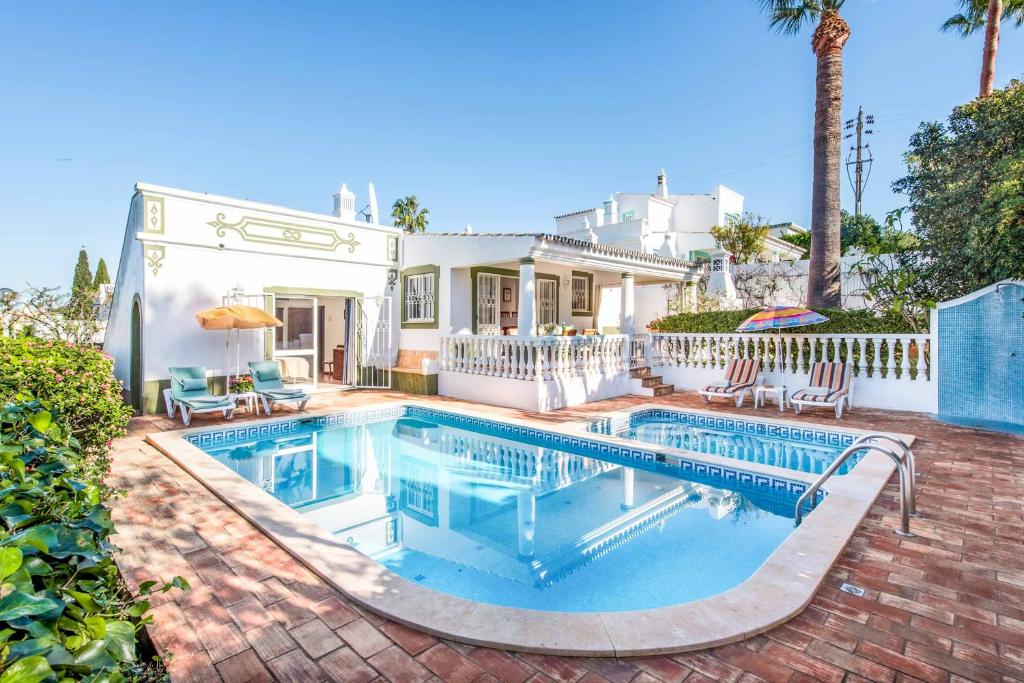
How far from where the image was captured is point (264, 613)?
3246mm

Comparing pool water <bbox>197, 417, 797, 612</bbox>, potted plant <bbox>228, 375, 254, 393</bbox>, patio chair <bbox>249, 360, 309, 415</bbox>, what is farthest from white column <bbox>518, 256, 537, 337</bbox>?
potted plant <bbox>228, 375, 254, 393</bbox>

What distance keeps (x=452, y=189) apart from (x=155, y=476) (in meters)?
18.2

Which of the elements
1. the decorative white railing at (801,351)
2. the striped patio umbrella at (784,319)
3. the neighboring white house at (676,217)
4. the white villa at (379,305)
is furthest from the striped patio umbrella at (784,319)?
the neighboring white house at (676,217)

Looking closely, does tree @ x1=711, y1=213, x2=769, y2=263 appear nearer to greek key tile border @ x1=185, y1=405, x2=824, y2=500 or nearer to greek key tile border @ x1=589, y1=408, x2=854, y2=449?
greek key tile border @ x1=589, y1=408, x2=854, y2=449

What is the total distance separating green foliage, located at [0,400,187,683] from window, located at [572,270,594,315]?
628 inches

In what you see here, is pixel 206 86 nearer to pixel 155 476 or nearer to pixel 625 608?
pixel 155 476

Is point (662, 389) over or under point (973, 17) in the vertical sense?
under

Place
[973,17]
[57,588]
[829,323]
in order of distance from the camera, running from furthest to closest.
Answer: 1. [973,17]
2. [829,323]
3. [57,588]

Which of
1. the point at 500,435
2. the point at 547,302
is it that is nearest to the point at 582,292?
the point at 547,302

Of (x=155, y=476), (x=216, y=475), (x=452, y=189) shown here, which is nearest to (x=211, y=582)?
(x=216, y=475)

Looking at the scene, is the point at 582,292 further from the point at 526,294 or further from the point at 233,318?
the point at 233,318

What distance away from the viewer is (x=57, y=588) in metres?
1.25

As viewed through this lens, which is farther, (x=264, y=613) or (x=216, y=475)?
(x=216, y=475)

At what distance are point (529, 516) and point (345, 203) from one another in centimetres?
1183
